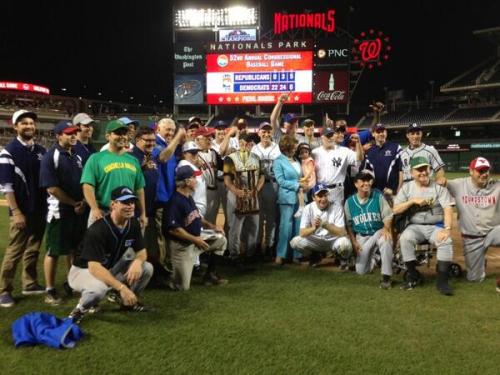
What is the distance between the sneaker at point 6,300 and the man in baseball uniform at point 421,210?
396cm

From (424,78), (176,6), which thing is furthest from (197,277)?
(424,78)

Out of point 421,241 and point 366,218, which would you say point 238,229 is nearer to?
point 366,218

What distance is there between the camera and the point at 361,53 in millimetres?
27703

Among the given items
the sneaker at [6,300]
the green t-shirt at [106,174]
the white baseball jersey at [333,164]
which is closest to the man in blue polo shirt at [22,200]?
the sneaker at [6,300]

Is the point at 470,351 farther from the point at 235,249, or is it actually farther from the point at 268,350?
the point at 235,249

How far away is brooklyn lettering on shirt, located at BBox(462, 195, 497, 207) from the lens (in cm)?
530

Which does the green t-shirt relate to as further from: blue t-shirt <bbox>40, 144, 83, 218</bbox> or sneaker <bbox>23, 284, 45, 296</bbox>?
sneaker <bbox>23, 284, 45, 296</bbox>

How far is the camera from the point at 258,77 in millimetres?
26141

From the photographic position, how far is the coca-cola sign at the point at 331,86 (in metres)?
25.8

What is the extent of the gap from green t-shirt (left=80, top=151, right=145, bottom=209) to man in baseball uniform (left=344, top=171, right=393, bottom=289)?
105 inches

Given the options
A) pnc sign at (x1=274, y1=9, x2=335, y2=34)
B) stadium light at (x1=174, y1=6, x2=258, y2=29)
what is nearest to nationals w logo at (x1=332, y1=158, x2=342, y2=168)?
pnc sign at (x1=274, y1=9, x2=335, y2=34)

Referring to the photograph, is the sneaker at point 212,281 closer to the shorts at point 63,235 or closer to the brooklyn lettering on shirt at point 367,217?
the shorts at point 63,235

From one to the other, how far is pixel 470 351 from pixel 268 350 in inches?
57.7

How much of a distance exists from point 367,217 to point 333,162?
0.92 meters
